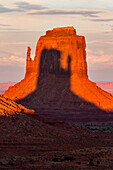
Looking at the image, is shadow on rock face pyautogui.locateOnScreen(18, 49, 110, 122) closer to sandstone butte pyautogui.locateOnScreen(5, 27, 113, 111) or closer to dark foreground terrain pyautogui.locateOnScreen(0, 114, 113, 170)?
sandstone butte pyautogui.locateOnScreen(5, 27, 113, 111)

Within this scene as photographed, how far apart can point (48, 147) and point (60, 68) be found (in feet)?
379

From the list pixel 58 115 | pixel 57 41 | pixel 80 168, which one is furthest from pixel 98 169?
pixel 57 41

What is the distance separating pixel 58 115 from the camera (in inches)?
5969

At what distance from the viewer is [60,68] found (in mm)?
171250

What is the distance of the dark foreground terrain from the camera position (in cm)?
3584

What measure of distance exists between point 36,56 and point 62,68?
1290cm

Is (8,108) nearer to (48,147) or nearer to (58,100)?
(48,147)

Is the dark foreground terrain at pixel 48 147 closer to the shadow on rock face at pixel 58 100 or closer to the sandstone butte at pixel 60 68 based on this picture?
the shadow on rock face at pixel 58 100

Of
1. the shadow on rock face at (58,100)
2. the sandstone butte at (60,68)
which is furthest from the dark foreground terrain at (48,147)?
the sandstone butte at (60,68)

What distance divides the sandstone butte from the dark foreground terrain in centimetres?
8460

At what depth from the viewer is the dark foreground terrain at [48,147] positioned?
3584 cm

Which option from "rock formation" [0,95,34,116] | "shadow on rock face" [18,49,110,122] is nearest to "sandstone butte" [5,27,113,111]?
"shadow on rock face" [18,49,110,122]

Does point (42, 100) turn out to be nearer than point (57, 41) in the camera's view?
Yes

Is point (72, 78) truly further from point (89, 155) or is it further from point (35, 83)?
point (89, 155)
